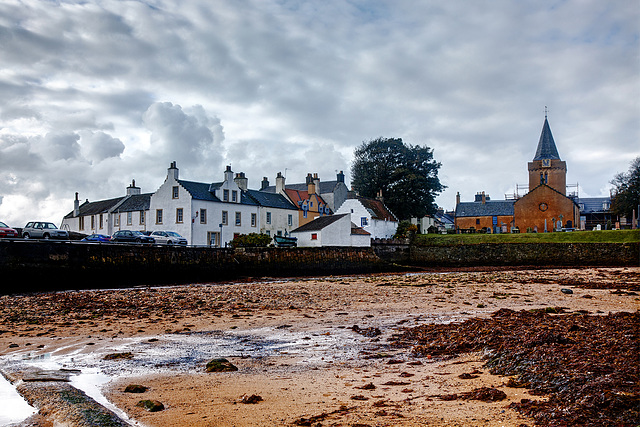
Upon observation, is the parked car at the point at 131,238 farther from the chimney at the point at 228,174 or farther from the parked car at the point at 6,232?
the chimney at the point at 228,174

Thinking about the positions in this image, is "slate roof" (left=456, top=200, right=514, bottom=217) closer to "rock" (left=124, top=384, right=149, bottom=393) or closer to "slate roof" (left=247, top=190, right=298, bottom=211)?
"slate roof" (left=247, top=190, right=298, bottom=211)

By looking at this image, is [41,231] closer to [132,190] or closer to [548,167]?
[132,190]

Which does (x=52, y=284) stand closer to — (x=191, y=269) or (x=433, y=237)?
(x=191, y=269)

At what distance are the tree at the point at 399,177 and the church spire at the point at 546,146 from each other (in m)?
22.2

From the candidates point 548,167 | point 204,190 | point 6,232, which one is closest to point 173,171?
point 204,190

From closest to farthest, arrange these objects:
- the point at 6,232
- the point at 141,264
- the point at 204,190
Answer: the point at 141,264
the point at 6,232
the point at 204,190

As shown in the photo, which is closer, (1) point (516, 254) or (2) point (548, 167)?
(1) point (516, 254)

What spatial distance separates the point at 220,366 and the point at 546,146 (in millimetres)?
86370

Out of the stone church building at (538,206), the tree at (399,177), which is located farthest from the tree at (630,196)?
the tree at (399,177)

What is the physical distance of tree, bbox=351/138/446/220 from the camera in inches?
2785

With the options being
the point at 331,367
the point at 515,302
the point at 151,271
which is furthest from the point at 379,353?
the point at 151,271

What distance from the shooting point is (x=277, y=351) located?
10125 millimetres

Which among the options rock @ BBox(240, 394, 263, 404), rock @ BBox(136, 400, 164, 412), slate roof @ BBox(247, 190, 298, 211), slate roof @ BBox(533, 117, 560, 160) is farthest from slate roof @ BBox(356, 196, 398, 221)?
rock @ BBox(136, 400, 164, 412)

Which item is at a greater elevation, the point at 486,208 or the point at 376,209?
the point at 486,208
